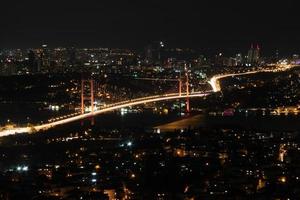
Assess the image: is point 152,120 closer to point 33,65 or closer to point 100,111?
point 100,111

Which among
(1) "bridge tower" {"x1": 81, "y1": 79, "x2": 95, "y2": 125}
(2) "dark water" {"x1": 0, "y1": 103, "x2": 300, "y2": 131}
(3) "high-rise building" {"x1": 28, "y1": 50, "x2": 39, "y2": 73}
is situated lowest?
(2) "dark water" {"x1": 0, "y1": 103, "x2": 300, "y2": 131}

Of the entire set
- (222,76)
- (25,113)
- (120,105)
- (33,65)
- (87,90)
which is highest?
(33,65)

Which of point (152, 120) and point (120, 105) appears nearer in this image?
point (120, 105)

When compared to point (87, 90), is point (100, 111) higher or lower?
lower

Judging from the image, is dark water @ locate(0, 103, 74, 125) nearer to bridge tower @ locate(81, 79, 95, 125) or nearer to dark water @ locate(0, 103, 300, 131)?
dark water @ locate(0, 103, 300, 131)

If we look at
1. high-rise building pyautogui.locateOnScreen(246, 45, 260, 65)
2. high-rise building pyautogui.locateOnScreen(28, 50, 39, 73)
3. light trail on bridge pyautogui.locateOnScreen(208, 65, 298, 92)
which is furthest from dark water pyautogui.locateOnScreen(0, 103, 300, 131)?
high-rise building pyautogui.locateOnScreen(246, 45, 260, 65)

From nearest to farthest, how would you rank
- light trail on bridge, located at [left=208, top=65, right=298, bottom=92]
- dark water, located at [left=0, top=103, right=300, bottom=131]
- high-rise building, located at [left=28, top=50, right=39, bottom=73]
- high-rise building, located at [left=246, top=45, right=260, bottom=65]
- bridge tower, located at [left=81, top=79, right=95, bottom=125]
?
dark water, located at [left=0, top=103, right=300, bottom=131] < bridge tower, located at [left=81, top=79, right=95, bottom=125] < light trail on bridge, located at [left=208, top=65, right=298, bottom=92] < high-rise building, located at [left=28, top=50, right=39, bottom=73] < high-rise building, located at [left=246, top=45, right=260, bottom=65]

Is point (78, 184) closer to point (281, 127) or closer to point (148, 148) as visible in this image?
point (148, 148)

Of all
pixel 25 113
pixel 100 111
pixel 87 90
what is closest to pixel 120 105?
pixel 100 111

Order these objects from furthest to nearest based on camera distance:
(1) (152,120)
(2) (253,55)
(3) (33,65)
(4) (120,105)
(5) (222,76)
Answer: (2) (253,55)
(5) (222,76)
(3) (33,65)
(1) (152,120)
(4) (120,105)

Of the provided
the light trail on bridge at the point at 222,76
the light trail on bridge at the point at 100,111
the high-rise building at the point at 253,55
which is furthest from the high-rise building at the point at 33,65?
the high-rise building at the point at 253,55

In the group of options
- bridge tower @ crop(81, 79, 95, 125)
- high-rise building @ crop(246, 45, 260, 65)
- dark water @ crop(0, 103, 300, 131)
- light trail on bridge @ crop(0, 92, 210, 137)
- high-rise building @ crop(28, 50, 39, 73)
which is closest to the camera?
light trail on bridge @ crop(0, 92, 210, 137)

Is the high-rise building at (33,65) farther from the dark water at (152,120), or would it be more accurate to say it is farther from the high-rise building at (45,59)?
the dark water at (152,120)

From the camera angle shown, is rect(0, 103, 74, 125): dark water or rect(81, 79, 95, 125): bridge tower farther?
rect(81, 79, 95, 125): bridge tower
